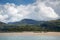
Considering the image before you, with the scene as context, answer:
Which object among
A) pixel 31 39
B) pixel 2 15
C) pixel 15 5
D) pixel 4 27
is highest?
pixel 15 5

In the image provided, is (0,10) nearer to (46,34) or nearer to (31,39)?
(31,39)

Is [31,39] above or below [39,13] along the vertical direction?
below

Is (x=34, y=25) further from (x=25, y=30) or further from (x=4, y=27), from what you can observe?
(x=4, y=27)

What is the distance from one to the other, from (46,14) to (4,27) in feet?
2.45

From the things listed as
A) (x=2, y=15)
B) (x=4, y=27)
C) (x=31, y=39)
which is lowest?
(x=31, y=39)

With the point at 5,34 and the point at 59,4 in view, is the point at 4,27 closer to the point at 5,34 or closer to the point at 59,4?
the point at 5,34

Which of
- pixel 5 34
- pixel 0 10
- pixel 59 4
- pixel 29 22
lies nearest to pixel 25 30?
pixel 29 22

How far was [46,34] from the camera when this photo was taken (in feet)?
8.09

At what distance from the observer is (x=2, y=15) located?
2.54m

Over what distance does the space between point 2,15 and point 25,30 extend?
1.54 ft

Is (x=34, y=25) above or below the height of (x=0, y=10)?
below

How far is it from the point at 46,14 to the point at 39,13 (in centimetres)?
12

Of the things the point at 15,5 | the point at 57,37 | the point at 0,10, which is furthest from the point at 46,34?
the point at 0,10

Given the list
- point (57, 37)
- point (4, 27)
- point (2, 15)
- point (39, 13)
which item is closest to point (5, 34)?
point (4, 27)
